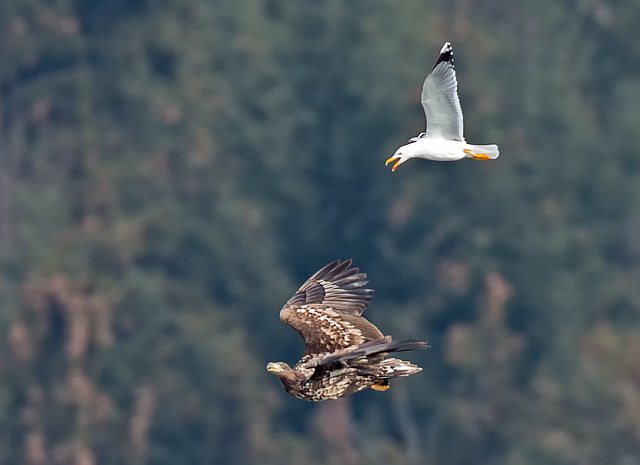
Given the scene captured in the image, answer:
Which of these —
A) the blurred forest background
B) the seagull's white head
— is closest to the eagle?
the seagull's white head

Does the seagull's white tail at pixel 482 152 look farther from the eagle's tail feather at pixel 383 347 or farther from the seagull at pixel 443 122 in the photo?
the eagle's tail feather at pixel 383 347

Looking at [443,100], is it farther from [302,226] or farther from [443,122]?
[302,226]

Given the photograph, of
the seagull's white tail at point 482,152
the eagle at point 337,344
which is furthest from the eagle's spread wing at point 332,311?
the seagull's white tail at point 482,152

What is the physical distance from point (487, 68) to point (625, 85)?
3619 mm

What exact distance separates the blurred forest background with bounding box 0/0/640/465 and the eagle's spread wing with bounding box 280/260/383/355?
20.0m

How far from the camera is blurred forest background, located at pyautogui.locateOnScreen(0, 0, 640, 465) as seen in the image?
119 feet

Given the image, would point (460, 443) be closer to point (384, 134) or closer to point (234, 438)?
point (234, 438)

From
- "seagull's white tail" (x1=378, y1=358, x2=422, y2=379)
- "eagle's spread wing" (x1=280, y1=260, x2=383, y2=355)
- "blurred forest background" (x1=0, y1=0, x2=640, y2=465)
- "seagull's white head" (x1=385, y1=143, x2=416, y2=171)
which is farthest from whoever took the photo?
"blurred forest background" (x1=0, y1=0, x2=640, y2=465)

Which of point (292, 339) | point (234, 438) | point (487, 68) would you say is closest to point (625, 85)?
point (487, 68)

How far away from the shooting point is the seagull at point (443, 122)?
1470 centimetres

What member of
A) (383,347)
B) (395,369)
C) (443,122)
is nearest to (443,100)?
(443,122)

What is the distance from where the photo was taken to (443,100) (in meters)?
14.8

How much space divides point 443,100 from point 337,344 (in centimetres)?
217

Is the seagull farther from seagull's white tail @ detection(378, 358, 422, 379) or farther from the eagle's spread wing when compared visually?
seagull's white tail @ detection(378, 358, 422, 379)
